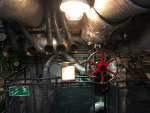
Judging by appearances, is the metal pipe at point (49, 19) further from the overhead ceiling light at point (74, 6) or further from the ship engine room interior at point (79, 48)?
the overhead ceiling light at point (74, 6)

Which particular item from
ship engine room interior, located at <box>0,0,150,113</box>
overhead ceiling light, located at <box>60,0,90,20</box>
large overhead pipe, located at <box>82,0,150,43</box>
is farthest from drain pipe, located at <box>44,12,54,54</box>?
overhead ceiling light, located at <box>60,0,90,20</box>

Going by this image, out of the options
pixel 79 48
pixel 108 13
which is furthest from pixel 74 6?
pixel 79 48

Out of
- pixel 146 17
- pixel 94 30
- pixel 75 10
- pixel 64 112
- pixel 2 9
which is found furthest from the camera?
pixel 64 112

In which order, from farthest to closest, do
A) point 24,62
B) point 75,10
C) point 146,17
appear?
point 24,62, point 146,17, point 75,10

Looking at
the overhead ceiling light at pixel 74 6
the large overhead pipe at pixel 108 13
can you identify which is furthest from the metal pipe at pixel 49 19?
the overhead ceiling light at pixel 74 6

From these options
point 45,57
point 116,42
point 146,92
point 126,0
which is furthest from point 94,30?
point 45,57

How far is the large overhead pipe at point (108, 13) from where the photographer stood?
1207mm

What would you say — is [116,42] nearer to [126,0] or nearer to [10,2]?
[126,0]

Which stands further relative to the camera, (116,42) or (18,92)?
(116,42)

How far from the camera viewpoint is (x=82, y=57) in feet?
15.2

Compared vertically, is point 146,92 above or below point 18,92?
below

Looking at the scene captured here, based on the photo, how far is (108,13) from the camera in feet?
5.17

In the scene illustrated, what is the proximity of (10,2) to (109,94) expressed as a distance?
118 inches

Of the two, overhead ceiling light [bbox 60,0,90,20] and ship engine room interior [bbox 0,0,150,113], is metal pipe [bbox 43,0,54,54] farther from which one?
overhead ceiling light [bbox 60,0,90,20]
